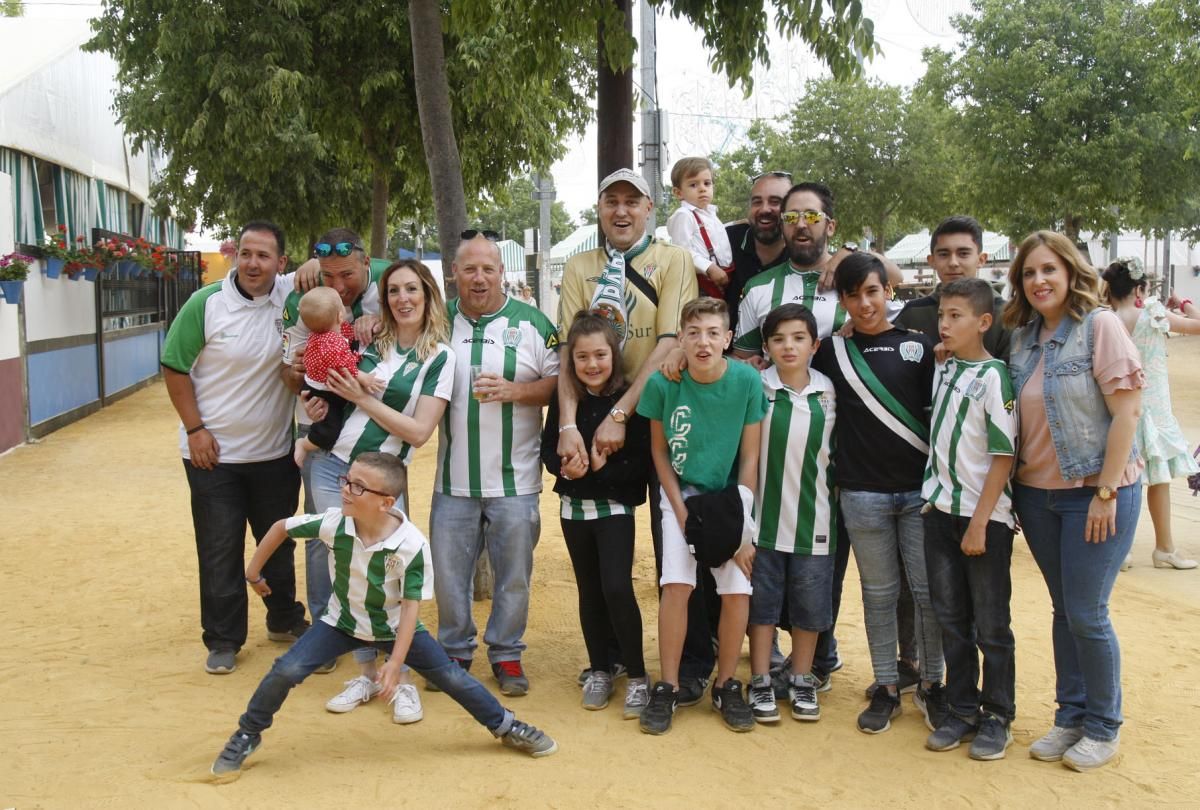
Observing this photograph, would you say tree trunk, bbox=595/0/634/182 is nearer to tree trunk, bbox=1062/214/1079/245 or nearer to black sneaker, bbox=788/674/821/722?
black sneaker, bbox=788/674/821/722

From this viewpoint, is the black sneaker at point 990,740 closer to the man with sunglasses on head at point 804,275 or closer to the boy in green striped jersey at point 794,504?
the boy in green striped jersey at point 794,504

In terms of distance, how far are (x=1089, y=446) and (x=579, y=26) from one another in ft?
12.2

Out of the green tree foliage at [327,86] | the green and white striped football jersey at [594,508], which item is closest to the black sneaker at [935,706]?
the green and white striped football jersey at [594,508]

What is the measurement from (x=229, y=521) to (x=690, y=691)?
236 centimetres

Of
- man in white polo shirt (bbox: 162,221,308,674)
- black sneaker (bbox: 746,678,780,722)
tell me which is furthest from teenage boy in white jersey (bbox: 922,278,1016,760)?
man in white polo shirt (bbox: 162,221,308,674)

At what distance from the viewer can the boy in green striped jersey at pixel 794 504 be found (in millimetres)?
4539

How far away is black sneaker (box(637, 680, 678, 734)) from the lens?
4.50m

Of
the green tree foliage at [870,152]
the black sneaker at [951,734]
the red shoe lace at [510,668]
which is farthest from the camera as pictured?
the green tree foliage at [870,152]

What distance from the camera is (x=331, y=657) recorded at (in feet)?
14.1

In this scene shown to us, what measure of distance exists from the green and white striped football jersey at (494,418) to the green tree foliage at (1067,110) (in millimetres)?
18691

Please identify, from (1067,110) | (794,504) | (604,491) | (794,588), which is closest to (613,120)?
(604,491)

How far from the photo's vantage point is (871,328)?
4508mm

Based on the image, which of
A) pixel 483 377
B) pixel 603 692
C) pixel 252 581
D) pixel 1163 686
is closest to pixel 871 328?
pixel 483 377

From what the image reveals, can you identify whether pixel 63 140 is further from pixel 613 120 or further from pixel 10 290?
pixel 613 120
